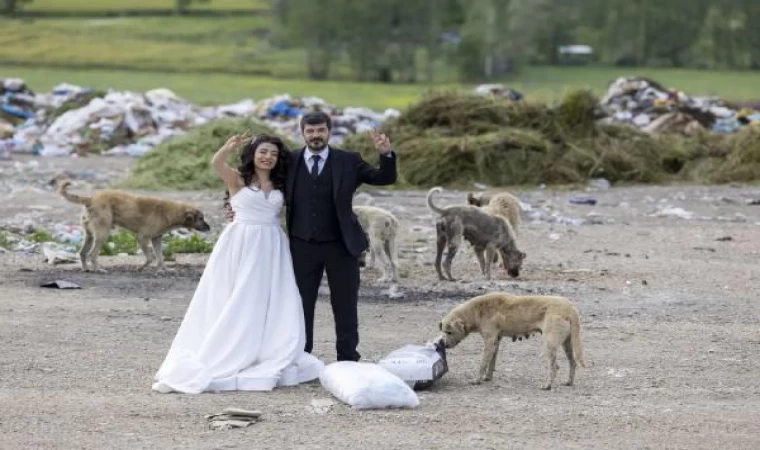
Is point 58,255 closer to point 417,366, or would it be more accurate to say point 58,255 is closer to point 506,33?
point 417,366

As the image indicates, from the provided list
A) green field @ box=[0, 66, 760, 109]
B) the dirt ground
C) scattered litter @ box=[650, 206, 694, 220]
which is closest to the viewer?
the dirt ground

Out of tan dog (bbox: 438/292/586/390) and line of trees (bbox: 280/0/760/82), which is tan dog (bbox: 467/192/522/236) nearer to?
tan dog (bbox: 438/292/586/390)

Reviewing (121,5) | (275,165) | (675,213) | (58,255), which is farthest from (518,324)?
(121,5)

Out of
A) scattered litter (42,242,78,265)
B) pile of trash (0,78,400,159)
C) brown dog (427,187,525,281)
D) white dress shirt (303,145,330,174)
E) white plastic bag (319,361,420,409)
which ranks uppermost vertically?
white dress shirt (303,145,330,174)

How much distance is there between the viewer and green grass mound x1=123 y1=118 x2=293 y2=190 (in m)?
25.2

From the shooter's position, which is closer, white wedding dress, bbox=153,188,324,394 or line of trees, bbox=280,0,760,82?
white wedding dress, bbox=153,188,324,394

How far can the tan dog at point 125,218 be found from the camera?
16094 mm

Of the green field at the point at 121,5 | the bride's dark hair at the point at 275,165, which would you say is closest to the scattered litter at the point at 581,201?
the bride's dark hair at the point at 275,165

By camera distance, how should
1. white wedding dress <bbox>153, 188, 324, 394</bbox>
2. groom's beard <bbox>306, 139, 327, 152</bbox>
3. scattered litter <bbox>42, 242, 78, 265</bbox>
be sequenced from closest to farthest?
white wedding dress <bbox>153, 188, 324, 394</bbox>, groom's beard <bbox>306, 139, 327, 152</bbox>, scattered litter <bbox>42, 242, 78, 265</bbox>

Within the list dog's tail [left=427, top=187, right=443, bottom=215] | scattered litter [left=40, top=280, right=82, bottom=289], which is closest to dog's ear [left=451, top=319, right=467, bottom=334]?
dog's tail [left=427, top=187, right=443, bottom=215]

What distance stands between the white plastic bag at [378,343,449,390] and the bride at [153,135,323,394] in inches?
23.4

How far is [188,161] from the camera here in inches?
1016

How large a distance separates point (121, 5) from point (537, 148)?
2326 inches

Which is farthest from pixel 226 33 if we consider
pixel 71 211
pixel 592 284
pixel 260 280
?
pixel 260 280
